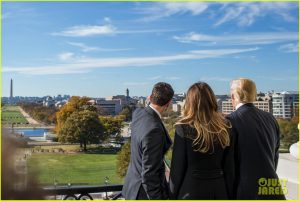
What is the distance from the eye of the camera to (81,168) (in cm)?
4762

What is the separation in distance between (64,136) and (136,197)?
4973 cm

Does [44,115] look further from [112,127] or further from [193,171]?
[193,171]

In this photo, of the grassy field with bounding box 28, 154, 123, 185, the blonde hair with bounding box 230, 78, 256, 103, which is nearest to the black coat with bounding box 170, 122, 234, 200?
the blonde hair with bounding box 230, 78, 256, 103

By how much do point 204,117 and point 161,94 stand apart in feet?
1.02

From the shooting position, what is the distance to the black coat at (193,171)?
249 centimetres

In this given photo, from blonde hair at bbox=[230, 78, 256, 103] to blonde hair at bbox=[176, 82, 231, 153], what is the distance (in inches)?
13.6

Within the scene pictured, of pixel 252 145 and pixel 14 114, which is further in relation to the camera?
pixel 14 114

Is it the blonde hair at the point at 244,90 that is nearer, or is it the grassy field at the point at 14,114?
the blonde hair at the point at 244,90

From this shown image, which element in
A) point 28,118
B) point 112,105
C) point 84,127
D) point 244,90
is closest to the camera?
point 244,90

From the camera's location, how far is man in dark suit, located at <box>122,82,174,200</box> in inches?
99.7

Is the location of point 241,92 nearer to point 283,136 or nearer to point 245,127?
point 245,127

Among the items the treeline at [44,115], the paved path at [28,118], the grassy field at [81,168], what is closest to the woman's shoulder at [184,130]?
the grassy field at [81,168]
